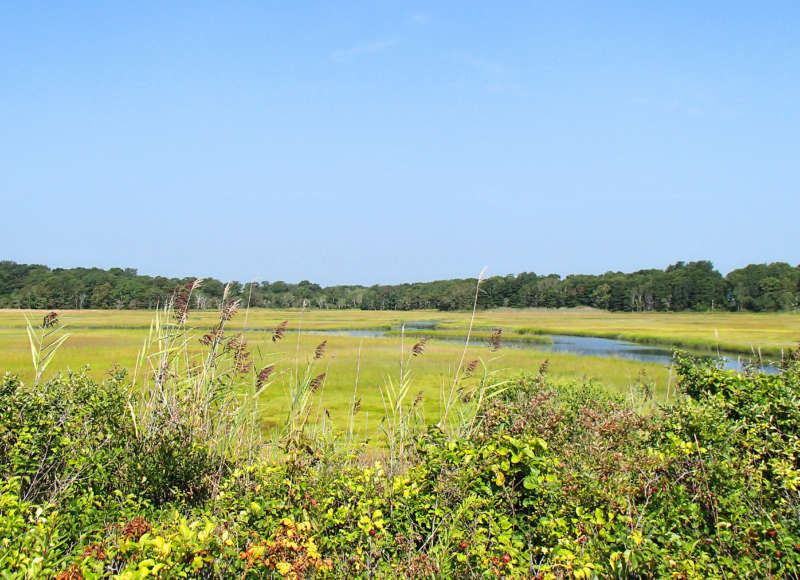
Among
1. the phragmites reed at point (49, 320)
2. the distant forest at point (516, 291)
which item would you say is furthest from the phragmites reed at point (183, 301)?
the distant forest at point (516, 291)

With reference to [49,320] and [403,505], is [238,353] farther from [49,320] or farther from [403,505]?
[403,505]

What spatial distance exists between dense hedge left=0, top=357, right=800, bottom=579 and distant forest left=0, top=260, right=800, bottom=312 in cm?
6332

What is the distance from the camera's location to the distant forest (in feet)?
286

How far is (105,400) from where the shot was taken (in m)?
5.70

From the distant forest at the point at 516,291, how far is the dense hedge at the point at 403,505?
6332cm

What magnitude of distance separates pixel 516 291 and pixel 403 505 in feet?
449

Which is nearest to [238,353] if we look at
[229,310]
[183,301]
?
[229,310]

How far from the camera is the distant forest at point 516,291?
87.3 meters

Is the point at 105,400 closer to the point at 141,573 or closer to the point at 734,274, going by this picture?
the point at 141,573

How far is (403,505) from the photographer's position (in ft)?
13.7

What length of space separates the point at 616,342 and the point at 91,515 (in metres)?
43.0

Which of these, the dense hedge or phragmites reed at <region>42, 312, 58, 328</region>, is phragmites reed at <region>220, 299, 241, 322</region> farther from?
phragmites reed at <region>42, 312, 58, 328</region>

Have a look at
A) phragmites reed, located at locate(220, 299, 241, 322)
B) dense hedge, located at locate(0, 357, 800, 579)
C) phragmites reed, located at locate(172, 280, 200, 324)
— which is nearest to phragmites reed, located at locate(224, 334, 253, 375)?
phragmites reed, located at locate(220, 299, 241, 322)

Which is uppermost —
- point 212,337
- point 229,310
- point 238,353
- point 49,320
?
point 229,310
